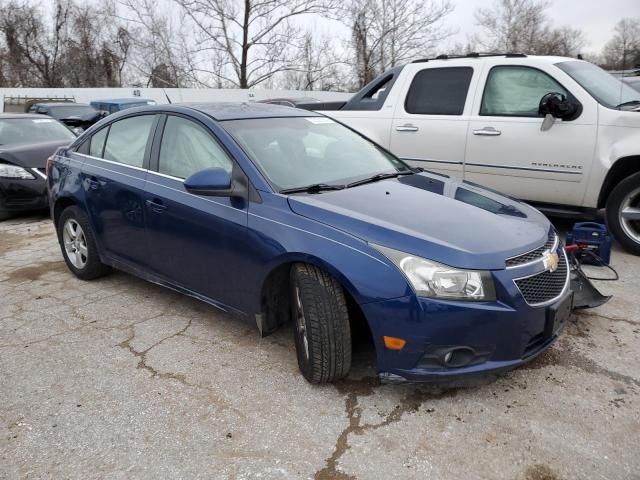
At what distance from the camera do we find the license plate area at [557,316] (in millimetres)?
2609

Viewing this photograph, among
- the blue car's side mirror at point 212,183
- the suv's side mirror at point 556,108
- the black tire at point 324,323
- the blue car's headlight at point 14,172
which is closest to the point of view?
the black tire at point 324,323

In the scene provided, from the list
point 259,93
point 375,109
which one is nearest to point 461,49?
point 259,93

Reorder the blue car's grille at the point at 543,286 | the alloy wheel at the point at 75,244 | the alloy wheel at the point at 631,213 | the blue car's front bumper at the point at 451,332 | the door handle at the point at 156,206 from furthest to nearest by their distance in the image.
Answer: the alloy wheel at the point at 631,213 → the alloy wheel at the point at 75,244 → the door handle at the point at 156,206 → the blue car's grille at the point at 543,286 → the blue car's front bumper at the point at 451,332

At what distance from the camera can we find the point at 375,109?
6168 millimetres

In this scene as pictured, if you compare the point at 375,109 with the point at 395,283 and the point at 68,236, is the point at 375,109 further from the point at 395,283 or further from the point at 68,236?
the point at 395,283

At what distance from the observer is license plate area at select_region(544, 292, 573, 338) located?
8.56ft

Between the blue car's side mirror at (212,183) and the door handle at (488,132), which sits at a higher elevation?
the door handle at (488,132)

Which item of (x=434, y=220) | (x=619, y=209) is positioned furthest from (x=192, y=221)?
(x=619, y=209)

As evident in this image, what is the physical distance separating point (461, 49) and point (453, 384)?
3815 centimetres

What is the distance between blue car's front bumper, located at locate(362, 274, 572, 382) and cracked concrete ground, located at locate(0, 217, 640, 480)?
271mm

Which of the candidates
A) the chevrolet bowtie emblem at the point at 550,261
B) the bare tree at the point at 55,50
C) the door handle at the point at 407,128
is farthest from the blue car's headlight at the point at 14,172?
the bare tree at the point at 55,50

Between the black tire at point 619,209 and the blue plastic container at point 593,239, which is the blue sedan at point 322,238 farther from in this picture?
the black tire at point 619,209

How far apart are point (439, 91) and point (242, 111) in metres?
2.83

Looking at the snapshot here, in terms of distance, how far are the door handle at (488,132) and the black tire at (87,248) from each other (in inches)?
149
